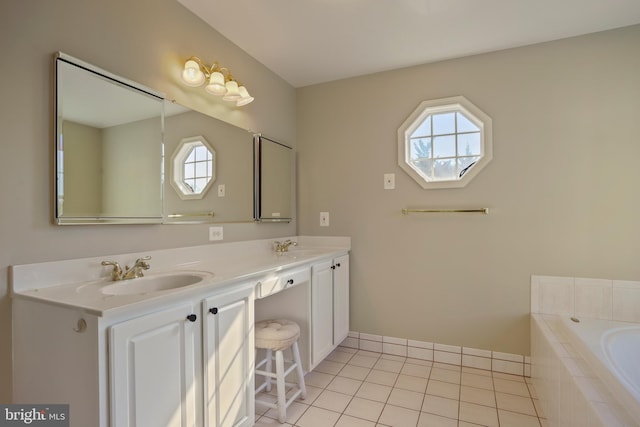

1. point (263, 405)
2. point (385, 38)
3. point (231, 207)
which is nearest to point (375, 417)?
point (263, 405)

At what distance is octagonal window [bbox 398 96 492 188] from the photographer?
2.43m

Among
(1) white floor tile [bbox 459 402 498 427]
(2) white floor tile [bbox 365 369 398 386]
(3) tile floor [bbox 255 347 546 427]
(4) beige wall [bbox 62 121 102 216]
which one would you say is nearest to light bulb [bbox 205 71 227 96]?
(4) beige wall [bbox 62 121 102 216]

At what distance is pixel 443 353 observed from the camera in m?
2.52

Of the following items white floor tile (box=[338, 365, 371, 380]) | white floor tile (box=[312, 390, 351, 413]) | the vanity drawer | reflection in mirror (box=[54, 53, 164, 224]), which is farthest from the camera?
white floor tile (box=[338, 365, 371, 380])

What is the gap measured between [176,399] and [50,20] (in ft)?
5.07

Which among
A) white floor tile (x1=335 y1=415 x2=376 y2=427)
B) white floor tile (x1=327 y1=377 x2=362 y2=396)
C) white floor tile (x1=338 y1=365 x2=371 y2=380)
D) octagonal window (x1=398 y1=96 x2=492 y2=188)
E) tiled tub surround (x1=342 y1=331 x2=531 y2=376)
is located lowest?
white floor tile (x1=338 y1=365 x2=371 y2=380)

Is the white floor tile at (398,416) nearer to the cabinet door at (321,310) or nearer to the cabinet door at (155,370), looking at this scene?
the cabinet door at (321,310)

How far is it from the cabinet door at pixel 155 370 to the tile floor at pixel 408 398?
776 mm

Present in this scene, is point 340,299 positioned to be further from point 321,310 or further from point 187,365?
point 187,365

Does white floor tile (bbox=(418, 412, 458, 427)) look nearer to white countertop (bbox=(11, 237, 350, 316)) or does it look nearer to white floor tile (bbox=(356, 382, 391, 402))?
white floor tile (bbox=(356, 382, 391, 402))

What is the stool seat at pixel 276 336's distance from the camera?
5.87 feet

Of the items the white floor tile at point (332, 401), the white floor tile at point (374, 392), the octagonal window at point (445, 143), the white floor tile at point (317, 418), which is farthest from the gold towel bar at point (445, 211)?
the white floor tile at point (317, 418)

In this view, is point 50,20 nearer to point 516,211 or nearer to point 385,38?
point 385,38

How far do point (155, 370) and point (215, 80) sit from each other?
62.6 inches
